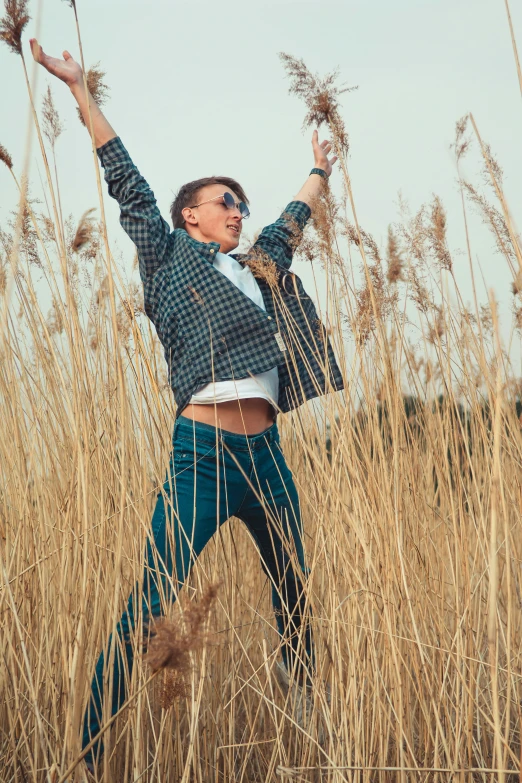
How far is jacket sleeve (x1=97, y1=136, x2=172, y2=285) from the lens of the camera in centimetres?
174

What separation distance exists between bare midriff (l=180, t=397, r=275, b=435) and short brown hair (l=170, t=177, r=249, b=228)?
65 cm

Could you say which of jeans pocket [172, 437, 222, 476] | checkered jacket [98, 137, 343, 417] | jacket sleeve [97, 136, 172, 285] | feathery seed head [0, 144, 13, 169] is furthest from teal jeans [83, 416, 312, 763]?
feathery seed head [0, 144, 13, 169]

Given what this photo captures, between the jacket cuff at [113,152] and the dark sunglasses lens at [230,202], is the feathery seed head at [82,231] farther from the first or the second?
the dark sunglasses lens at [230,202]

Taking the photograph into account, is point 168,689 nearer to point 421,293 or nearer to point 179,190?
point 421,293

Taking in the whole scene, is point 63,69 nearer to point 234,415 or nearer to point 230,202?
point 230,202

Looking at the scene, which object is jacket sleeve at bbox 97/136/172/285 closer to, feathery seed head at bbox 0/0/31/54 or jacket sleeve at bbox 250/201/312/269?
jacket sleeve at bbox 250/201/312/269

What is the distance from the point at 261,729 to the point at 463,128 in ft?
4.77

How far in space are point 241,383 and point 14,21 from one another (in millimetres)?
859

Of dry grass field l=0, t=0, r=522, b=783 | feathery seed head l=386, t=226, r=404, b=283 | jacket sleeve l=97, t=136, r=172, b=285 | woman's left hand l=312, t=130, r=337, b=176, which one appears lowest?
dry grass field l=0, t=0, r=522, b=783

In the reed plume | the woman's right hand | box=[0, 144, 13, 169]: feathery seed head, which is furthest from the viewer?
the woman's right hand

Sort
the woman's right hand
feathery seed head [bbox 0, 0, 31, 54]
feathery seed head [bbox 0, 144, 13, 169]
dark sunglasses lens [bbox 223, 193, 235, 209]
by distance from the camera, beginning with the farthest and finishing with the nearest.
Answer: dark sunglasses lens [bbox 223, 193, 235, 209], the woman's right hand, feathery seed head [bbox 0, 144, 13, 169], feathery seed head [bbox 0, 0, 31, 54]

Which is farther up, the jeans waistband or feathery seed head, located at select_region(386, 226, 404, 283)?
feathery seed head, located at select_region(386, 226, 404, 283)

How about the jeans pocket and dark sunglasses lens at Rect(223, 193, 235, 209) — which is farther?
dark sunglasses lens at Rect(223, 193, 235, 209)

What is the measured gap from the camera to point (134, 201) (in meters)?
1.76
